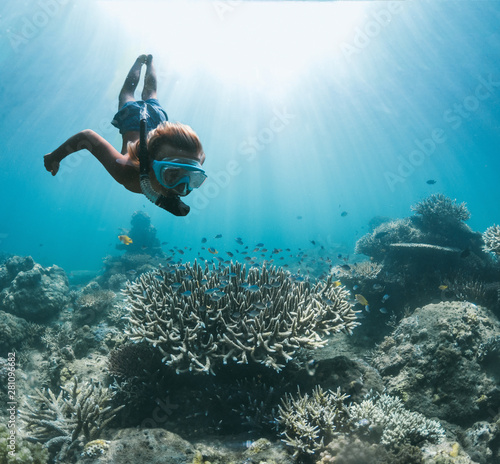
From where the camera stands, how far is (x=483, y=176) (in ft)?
267

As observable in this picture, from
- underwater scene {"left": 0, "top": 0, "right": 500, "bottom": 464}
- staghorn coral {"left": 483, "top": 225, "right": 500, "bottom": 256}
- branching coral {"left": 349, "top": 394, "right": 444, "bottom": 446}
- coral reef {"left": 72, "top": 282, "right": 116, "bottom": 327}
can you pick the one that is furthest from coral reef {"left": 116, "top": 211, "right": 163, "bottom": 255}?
staghorn coral {"left": 483, "top": 225, "right": 500, "bottom": 256}

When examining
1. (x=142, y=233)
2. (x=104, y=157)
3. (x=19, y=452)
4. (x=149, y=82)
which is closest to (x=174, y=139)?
(x=104, y=157)

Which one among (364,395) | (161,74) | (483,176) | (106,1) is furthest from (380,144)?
(364,395)

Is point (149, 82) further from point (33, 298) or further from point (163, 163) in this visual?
point (33, 298)

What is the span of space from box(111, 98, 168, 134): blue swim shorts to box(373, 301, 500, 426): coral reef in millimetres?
6205

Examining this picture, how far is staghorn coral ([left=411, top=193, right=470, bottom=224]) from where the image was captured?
1150 cm

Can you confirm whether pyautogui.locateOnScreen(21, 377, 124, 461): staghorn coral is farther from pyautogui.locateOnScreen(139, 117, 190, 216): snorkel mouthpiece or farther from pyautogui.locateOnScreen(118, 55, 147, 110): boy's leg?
pyautogui.locateOnScreen(118, 55, 147, 110): boy's leg

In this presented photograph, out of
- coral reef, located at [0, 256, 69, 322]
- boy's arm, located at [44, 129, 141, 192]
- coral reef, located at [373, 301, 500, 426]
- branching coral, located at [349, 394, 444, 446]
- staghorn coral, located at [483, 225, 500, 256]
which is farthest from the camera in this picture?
coral reef, located at [0, 256, 69, 322]

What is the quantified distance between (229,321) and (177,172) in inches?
A: 127

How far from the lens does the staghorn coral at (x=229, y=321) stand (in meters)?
3.97

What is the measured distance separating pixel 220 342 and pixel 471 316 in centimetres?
567

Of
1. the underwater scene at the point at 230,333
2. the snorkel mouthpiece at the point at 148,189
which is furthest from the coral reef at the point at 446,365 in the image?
the snorkel mouthpiece at the point at 148,189

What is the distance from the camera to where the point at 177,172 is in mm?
2031

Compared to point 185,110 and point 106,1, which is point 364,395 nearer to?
point 106,1
